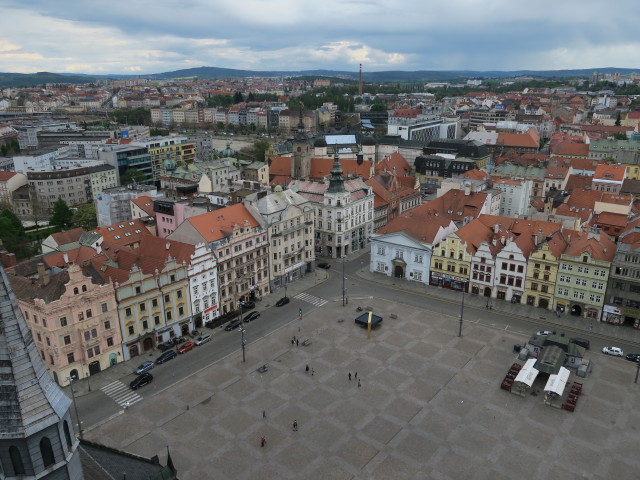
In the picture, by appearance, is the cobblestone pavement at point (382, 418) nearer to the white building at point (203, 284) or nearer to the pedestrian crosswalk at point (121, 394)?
the pedestrian crosswalk at point (121, 394)

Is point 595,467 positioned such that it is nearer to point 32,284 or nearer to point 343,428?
point 343,428

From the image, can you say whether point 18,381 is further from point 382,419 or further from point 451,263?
point 451,263

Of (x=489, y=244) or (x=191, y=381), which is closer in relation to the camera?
(x=191, y=381)

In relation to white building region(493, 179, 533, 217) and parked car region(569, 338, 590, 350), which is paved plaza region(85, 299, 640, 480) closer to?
parked car region(569, 338, 590, 350)

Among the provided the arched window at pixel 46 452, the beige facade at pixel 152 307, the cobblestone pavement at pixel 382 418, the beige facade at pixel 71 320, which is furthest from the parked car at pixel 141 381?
the arched window at pixel 46 452

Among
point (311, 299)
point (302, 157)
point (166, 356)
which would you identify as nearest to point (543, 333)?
point (311, 299)

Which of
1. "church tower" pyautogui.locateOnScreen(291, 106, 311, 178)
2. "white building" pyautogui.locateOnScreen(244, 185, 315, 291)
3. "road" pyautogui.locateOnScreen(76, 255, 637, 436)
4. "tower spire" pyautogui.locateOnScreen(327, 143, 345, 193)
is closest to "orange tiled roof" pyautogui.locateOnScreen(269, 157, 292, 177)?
"church tower" pyautogui.locateOnScreen(291, 106, 311, 178)

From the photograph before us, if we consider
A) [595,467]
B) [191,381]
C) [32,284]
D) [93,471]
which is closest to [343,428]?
[191,381]
